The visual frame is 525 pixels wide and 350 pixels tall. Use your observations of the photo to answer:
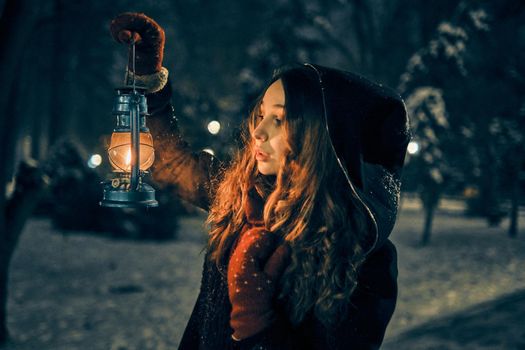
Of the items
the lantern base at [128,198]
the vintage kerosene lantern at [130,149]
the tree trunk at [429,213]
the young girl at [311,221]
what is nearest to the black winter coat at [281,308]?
the young girl at [311,221]

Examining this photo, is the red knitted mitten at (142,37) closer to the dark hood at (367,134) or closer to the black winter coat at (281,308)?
the black winter coat at (281,308)

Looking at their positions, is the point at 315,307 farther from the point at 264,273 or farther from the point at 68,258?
the point at 68,258

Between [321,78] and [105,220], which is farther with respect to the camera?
[105,220]

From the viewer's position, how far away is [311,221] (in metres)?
2.13

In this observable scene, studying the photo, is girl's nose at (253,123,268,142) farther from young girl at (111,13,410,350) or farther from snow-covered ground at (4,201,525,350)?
snow-covered ground at (4,201,525,350)

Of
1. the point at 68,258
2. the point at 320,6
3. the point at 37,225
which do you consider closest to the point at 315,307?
the point at 68,258

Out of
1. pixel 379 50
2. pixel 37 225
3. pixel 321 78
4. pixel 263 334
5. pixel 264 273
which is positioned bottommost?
pixel 37 225

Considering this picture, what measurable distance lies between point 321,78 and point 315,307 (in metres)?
0.83

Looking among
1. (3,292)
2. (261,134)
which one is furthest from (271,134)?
(3,292)

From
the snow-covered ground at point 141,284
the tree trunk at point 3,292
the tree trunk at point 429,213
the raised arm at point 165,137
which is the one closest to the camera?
the raised arm at point 165,137

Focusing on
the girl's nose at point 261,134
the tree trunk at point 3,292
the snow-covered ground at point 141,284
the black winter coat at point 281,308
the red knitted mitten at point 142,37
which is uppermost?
the red knitted mitten at point 142,37

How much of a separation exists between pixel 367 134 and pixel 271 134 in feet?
1.24

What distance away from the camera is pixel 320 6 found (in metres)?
20.3

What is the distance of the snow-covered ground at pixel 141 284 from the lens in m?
7.26
